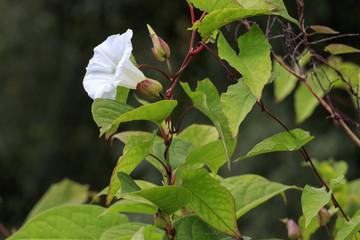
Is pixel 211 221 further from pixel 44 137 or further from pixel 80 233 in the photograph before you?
pixel 44 137

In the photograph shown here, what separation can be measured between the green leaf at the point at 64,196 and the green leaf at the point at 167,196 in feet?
1.60

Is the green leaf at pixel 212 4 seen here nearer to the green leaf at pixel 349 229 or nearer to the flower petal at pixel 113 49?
the flower petal at pixel 113 49

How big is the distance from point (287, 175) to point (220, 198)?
7.77ft

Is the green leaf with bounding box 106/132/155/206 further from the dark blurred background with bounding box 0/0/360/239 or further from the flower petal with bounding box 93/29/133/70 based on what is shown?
the dark blurred background with bounding box 0/0/360/239

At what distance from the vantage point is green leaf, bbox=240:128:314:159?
0.50 metres

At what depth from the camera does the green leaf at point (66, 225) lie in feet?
1.96

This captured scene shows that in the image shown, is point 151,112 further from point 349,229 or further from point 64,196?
point 64,196

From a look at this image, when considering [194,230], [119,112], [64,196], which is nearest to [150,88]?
[119,112]

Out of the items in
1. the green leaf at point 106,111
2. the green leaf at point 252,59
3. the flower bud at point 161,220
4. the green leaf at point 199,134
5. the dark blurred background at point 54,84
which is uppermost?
the green leaf at point 252,59

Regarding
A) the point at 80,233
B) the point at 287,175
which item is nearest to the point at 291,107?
the point at 287,175

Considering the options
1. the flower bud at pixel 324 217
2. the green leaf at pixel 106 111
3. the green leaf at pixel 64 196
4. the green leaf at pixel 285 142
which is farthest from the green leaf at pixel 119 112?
the green leaf at pixel 64 196

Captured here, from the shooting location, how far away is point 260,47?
0.49m

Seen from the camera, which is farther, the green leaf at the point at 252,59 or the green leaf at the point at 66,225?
the green leaf at the point at 66,225

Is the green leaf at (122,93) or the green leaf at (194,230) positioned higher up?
the green leaf at (122,93)
